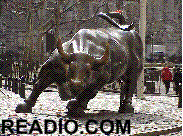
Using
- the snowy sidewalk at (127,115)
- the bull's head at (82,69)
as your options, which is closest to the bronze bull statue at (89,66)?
the bull's head at (82,69)

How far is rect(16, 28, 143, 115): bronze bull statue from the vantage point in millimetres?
9822

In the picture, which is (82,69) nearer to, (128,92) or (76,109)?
(76,109)

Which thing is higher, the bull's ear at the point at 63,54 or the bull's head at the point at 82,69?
the bull's ear at the point at 63,54

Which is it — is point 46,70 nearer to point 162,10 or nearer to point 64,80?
point 64,80

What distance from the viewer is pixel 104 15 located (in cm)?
1309

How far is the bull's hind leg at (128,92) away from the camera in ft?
40.1

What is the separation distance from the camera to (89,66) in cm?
991

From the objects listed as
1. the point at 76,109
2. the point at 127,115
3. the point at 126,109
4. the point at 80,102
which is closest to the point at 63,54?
the point at 80,102

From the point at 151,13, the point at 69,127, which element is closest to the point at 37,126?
the point at 69,127

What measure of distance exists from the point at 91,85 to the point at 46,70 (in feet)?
4.00

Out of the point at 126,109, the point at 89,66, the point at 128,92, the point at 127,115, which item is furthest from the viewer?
the point at 128,92

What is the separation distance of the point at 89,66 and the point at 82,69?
0.72ft

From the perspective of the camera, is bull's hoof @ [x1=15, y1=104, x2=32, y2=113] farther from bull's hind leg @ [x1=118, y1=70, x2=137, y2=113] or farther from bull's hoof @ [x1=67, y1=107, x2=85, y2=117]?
bull's hind leg @ [x1=118, y1=70, x2=137, y2=113]

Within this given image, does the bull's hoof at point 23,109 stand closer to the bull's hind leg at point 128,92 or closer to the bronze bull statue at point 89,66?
the bronze bull statue at point 89,66
